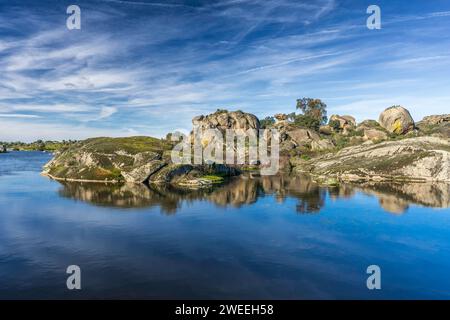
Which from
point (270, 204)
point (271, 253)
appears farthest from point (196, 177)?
point (271, 253)

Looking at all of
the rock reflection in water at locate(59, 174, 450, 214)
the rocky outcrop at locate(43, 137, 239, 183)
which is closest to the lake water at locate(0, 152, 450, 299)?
the rock reflection in water at locate(59, 174, 450, 214)

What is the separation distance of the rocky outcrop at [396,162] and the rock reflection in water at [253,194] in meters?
11.9

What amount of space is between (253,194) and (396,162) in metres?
69.3

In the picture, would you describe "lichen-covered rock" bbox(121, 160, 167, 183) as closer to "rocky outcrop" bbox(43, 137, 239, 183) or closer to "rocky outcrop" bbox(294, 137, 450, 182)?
"rocky outcrop" bbox(43, 137, 239, 183)

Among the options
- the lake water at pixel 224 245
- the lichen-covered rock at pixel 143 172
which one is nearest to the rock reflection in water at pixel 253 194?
the lake water at pixel 224 245

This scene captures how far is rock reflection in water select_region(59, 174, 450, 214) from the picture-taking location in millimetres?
96188

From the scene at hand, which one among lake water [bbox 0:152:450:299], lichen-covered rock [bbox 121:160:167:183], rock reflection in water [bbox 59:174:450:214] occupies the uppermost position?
lichen-covered rock [bbox 121:160:167:183]

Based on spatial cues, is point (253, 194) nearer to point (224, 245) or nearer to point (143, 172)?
point (143, 172)

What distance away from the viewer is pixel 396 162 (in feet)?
484

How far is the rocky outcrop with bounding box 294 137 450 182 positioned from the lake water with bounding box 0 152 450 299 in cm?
3345

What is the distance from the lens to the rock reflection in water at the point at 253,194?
96.2 m

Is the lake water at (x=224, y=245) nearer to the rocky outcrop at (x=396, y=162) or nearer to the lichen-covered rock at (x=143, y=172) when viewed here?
the lichen-covered rock at (x=143, y=172)

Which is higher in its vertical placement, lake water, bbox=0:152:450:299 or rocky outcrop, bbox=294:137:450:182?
rocky outcrop, bbox=294:137:450:182
